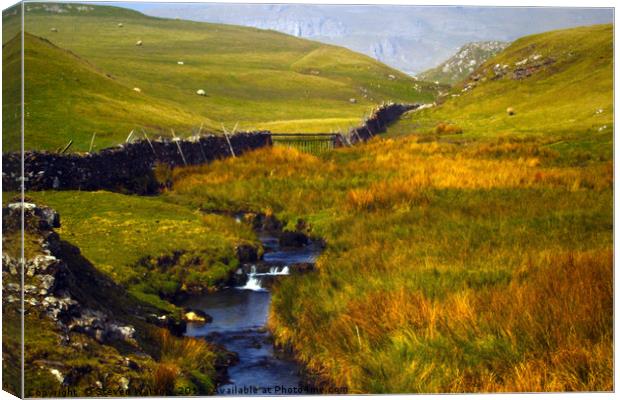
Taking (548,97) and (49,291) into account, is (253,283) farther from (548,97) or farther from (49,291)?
(548,97)

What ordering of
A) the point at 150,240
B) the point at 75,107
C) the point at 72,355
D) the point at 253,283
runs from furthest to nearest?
the point at 75,107
the point at 150,240
the point at 253,283
the point at 72,355

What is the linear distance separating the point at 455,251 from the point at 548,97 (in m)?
28.5

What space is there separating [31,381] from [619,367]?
A: 24.8ft

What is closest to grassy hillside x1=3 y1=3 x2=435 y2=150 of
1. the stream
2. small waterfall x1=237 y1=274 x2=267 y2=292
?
the stream

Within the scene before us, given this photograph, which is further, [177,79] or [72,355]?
[177,79]

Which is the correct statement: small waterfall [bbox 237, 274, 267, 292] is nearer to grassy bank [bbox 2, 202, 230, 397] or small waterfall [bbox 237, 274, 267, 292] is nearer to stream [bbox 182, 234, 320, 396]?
stream [bbox 182, 234, 320, 396]

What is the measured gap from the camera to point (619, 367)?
1363cm

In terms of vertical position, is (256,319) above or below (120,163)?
below

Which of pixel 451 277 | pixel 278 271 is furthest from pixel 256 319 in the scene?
pixel 278 271

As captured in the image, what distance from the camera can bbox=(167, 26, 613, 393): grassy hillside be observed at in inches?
548

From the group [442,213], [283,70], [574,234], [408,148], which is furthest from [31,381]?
[283,70]

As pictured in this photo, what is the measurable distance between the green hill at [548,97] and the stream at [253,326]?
887cm

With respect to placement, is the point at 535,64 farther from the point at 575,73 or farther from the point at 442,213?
the point at 442,213

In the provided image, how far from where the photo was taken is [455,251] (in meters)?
19.8
